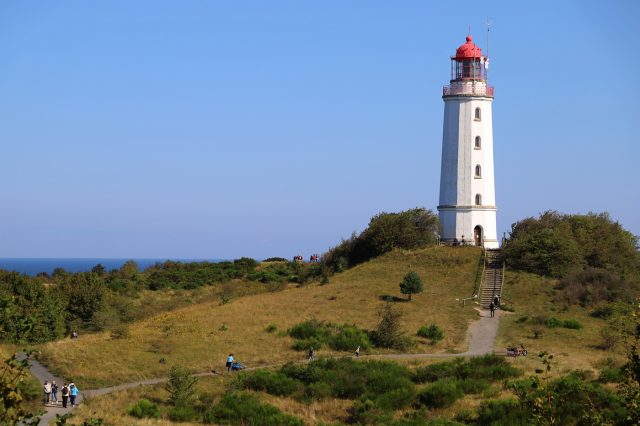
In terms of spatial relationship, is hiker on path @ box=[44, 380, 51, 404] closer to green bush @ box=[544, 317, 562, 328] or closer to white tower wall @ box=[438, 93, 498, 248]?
green bush @ box=[544, 317, 562, 328]

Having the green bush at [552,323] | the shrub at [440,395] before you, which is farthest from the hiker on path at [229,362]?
the green bush at [552,323]

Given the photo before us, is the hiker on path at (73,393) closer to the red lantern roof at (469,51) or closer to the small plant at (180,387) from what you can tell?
the small plant at (180,387)

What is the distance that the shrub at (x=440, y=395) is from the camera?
33.3m

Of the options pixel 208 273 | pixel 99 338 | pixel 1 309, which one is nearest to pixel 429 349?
pixel 99 338

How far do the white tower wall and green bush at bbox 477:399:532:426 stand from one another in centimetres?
2651

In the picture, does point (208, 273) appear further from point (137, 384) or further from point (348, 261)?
point (137, 384)

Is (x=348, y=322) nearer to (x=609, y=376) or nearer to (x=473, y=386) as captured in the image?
(x=473, y=386)

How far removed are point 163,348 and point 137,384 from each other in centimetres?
510

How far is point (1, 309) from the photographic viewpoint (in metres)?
13.9

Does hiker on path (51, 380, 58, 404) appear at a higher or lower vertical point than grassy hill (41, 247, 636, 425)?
lower

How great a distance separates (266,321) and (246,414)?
12.9 metres

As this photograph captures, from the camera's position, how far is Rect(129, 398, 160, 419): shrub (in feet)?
101

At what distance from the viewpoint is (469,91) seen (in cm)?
5734

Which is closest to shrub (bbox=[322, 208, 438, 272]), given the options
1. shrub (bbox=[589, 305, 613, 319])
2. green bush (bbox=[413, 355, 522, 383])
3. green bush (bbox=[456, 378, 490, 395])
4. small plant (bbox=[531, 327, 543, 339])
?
shrub (bbox=[589, 305, 613, 319])
